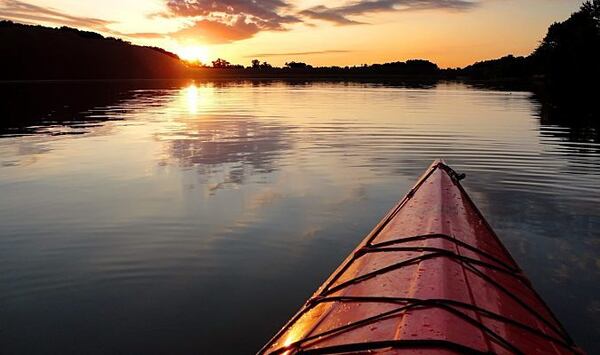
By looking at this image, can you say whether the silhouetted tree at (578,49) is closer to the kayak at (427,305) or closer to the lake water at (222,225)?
the lake water at (222,225)

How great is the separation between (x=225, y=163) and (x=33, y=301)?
1057 cm

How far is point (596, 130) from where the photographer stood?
2762cm

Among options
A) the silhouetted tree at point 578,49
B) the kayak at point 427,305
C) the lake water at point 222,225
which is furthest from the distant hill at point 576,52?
the kayak at point 427,305

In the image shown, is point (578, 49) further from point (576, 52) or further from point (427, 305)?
point (427, 305)

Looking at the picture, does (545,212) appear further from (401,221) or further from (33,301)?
(33,301)

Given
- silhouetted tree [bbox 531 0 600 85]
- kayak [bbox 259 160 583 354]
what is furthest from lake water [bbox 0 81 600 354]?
silhouetted tree [bbox 531 0 600 85]

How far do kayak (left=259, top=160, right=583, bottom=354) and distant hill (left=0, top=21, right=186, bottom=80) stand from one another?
Answer: 6295 inches

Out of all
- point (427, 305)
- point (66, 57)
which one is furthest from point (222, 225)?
point (66, 57)

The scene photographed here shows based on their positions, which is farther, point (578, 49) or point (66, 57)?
point (66, 57)

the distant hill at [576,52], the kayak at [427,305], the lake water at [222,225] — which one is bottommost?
the lake water at [222,225]

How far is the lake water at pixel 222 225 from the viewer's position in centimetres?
680

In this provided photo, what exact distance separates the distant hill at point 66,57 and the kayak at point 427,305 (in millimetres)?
159891

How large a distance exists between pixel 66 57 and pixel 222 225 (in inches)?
7225

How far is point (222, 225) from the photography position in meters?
10.7
